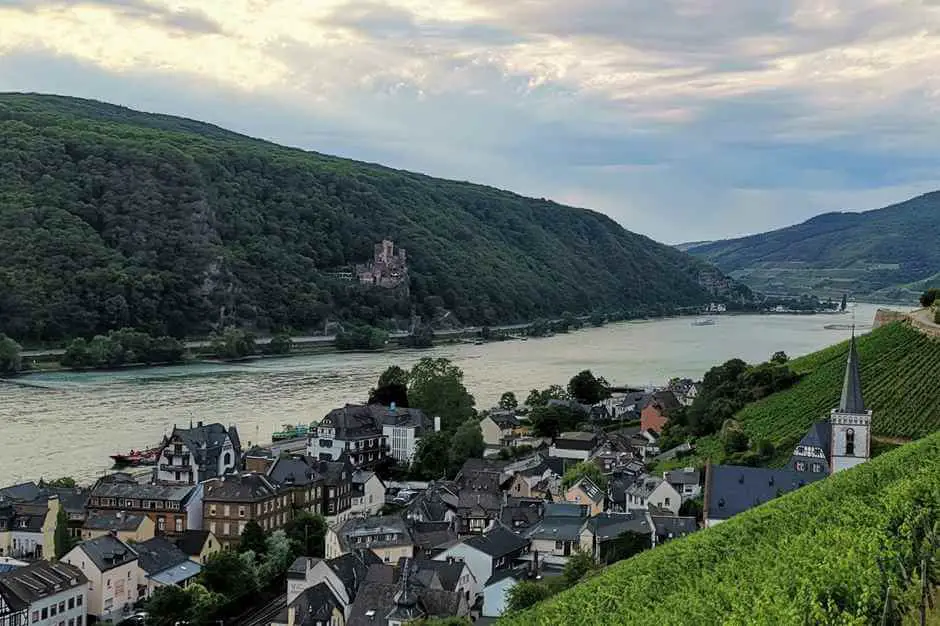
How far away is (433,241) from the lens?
3910 inches

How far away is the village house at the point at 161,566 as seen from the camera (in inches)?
727

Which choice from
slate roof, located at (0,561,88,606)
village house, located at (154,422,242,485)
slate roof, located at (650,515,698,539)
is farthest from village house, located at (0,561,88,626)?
slate roof, located at (650,515,698,539)

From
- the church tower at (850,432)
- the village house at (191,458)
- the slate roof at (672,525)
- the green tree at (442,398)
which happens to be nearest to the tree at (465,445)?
the green tree at (442,398)

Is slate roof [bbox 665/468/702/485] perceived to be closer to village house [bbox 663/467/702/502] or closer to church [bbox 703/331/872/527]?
village house [bbox 663/467/702/502]

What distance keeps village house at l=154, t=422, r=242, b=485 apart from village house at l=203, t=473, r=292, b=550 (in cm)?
316

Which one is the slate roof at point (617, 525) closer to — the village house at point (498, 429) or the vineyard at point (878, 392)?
the vineyard at point (878, 392)

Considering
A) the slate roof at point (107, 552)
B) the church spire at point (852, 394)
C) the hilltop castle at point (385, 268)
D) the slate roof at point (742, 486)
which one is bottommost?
the slate roof at point (107, 552)

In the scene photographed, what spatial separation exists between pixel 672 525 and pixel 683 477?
3.89m

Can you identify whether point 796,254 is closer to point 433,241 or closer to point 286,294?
point 433,241

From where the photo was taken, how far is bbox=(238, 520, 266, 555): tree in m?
20.5

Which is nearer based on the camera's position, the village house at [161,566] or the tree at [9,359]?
the village house at [161,566]

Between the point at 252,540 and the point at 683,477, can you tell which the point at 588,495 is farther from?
the point at 252,540

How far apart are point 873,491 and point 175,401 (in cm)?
3332

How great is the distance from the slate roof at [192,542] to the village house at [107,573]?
1.80 metres
